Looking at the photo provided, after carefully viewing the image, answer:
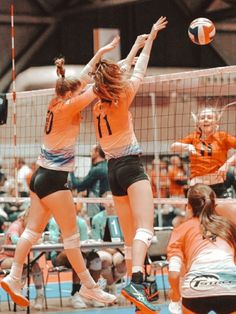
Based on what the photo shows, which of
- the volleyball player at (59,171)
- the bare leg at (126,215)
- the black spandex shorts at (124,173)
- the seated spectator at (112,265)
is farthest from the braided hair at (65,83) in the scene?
the seated spectator at (112,265)

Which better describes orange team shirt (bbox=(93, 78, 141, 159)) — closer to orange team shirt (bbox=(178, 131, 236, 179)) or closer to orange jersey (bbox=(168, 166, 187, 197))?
orange team shirt (bbox=(178, 131, 236, 179))

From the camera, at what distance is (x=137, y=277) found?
648 cm

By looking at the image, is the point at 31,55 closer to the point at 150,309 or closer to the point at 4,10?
the point at 4,10

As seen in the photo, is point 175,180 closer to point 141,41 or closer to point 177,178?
point 177,178

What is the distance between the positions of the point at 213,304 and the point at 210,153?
3.09 meters

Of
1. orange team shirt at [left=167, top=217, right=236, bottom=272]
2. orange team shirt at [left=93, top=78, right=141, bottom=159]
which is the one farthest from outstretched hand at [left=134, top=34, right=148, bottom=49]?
orange team shirt at [left=167, top=217, right=236, bottom=272]

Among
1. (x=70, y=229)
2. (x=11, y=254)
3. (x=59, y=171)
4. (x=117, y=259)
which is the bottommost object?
(x=117, y=259)

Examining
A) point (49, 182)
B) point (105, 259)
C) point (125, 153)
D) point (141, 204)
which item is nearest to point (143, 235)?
point (141, 204)

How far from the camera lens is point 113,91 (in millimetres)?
6738

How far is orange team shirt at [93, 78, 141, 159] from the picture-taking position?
269 inches

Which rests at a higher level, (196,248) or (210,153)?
(210,153)

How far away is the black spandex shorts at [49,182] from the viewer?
291 inches

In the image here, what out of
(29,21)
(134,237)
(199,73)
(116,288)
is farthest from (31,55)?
(134,237)

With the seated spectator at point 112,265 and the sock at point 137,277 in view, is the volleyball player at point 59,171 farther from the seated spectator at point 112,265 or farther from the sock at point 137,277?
the seated spectator at point 112,265
